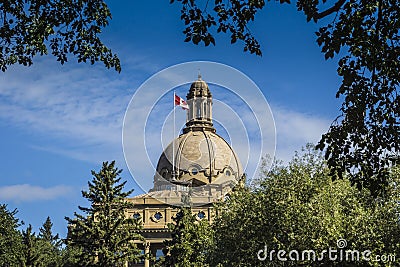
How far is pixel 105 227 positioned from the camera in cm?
5031

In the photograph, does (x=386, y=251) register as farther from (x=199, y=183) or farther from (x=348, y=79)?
(x=199, y=183)

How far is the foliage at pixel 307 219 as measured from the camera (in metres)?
29.8

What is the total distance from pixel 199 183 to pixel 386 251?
295ft

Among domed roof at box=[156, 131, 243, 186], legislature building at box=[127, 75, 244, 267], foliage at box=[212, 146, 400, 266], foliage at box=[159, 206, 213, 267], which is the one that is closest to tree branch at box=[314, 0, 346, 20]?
foliage at box=[212, 146, 400, 266]

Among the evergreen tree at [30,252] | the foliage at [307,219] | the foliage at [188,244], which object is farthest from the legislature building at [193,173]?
the foliage at [307,219]

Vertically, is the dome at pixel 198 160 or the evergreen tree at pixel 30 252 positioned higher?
the dome at pixel 198 160

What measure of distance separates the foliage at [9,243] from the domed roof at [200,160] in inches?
2217

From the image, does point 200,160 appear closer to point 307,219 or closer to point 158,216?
point 158,216

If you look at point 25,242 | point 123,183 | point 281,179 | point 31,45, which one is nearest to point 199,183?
point 25,242

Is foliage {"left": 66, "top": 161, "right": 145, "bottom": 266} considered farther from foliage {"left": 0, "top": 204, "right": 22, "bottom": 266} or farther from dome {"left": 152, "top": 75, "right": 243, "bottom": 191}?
dome {"left": 152, "top": 75, "right": 243, "bottom": 191}

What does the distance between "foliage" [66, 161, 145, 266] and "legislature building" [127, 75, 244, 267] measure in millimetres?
46051

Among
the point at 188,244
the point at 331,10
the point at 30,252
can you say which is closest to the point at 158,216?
the point at 30,252

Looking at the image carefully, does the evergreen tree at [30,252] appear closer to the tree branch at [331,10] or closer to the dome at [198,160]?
the dome at [198,160]

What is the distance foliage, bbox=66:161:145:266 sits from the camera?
48.8 meters
